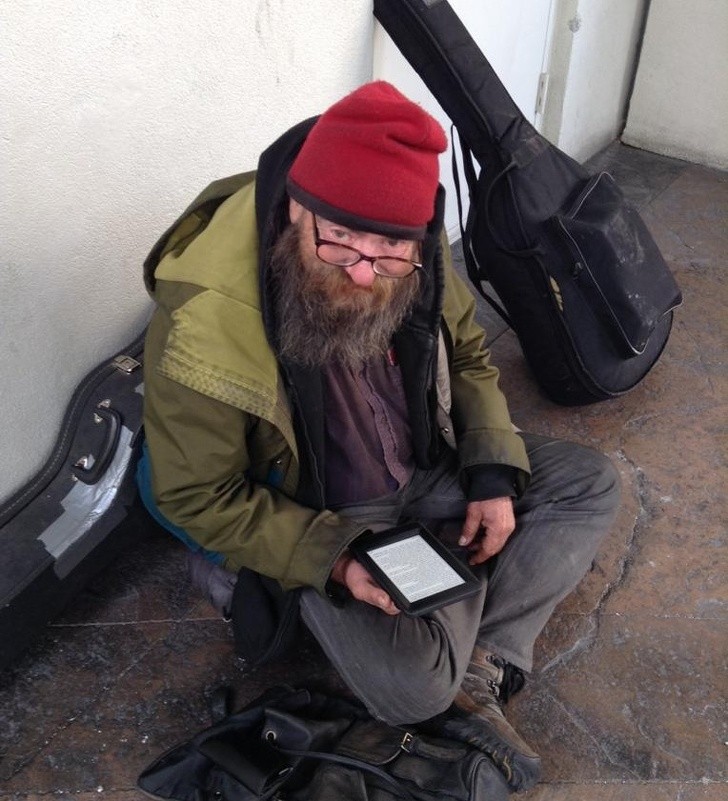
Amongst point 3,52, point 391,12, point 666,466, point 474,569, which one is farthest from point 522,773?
point 391,12

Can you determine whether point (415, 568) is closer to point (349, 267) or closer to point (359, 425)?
point (359, 425)

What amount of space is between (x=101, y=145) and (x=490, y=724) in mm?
1518

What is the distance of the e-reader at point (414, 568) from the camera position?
1.88 m

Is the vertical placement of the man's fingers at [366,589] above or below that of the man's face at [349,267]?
below

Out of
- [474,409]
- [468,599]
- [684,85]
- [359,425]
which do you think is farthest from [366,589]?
[684,85]

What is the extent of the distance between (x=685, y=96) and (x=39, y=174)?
3.49 m

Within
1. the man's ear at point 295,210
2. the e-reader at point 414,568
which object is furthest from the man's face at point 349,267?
the e-reader at point 414,568

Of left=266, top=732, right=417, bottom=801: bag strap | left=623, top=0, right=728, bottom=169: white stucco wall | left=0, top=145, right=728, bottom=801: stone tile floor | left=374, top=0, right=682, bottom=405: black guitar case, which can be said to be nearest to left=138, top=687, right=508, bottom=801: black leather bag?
left=266, top=732, right=417, bottom=801: bag strap

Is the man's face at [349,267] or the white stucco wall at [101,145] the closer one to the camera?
the man's face at [349,267]

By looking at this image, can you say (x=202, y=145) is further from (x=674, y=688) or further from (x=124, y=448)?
(x=674, y=688)

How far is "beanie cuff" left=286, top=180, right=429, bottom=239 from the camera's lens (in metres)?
1.72

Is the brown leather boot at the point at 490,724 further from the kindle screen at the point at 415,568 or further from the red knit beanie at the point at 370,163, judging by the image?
the red knit beanie at the point at 370,163

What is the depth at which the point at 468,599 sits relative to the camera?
6.80ft

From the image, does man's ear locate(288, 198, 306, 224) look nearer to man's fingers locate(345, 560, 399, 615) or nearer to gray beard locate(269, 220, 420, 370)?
gray beard locate(269, 220, 420, 370)
